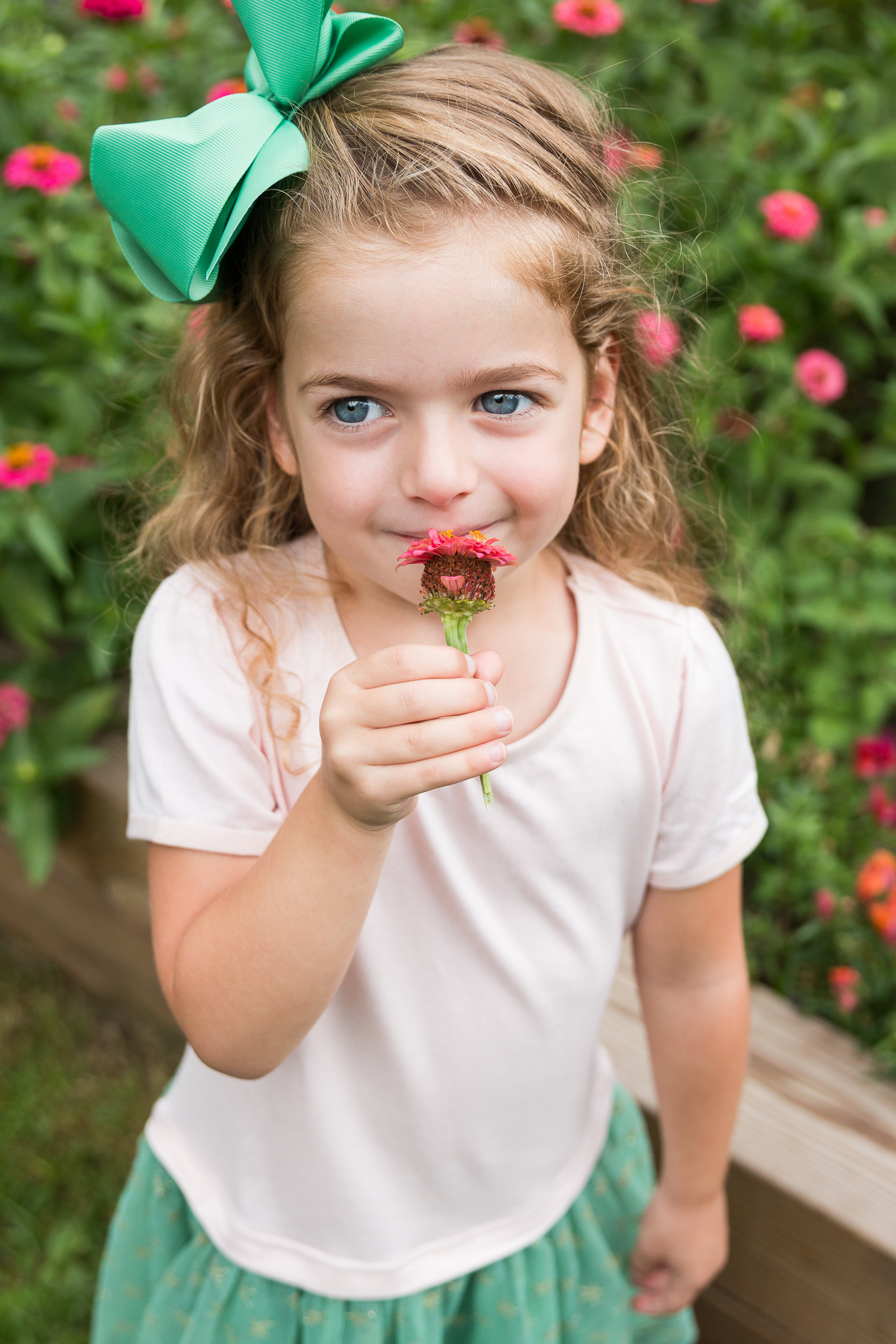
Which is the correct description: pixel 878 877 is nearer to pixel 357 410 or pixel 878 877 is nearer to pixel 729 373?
pixel 729 373

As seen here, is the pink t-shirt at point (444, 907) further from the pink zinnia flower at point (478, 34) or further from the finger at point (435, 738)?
the pink zinnia flower at point (478, 34)

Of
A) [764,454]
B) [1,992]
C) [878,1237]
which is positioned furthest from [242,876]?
[1,992]

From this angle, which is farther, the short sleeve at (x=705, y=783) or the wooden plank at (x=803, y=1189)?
the wooden plank at (x=803, y=1189)

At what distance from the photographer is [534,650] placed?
3.35 feet

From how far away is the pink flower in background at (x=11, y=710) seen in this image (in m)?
1.93

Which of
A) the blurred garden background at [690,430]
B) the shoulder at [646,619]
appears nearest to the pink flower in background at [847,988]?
the blurred garden background at [690,430]

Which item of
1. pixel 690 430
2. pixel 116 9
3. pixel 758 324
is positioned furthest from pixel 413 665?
pixel 116 9

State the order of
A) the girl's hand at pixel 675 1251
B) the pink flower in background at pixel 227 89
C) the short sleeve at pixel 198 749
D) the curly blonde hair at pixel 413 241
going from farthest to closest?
1. the pink flower in background at pixel 227 89
2. the girl's hand at pixel 675 1251
3. the short sleeve at pixel 198 749
4. the curly blonde hair at pixel 413 241

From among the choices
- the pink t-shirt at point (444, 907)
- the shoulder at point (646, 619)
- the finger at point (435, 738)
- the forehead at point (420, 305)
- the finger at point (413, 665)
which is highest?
the forehead at point (420, 305)

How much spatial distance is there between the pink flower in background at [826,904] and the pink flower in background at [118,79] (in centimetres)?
182

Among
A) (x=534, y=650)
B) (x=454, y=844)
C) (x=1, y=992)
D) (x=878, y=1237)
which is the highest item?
(x=534, y=650)

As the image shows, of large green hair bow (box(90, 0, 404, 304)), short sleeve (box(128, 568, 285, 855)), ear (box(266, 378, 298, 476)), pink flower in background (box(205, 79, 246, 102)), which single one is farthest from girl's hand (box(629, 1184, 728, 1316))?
pink flower in background (box(205, 79, 246, 102))

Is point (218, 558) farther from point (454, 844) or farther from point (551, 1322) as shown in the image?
point (551, 1322)

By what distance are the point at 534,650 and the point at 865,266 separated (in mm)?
1506
